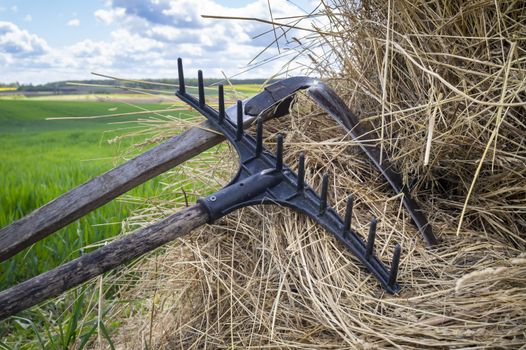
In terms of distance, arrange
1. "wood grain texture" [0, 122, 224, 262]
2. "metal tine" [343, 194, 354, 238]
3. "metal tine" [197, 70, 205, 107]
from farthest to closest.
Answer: "metal tine" [197, 70, 205, 107]
"wood grain texture" [0, 122, 224, 262]
"metal tine" [343, 194, 354, 238]

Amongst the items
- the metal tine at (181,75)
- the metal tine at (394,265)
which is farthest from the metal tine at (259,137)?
the metal tine at (394,265)

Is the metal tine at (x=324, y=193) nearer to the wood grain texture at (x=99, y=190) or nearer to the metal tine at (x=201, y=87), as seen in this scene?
the wood grain texture at (x=99, y=190)

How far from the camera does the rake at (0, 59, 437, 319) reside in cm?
138

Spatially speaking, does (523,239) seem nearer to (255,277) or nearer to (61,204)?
(255,277)

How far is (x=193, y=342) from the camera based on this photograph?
1.71 m

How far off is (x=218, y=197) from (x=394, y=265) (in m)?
0.59

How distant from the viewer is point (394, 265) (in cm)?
151

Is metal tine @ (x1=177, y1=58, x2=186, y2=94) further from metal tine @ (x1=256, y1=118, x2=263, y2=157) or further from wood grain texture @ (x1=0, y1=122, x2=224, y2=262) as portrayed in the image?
metal tine @ (x1=256, y1=118, x2=263, y2=157)

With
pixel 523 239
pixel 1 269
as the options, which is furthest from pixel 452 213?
pixel 1 269

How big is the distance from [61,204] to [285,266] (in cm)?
86

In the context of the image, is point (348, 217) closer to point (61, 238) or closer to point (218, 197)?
point (218, 197)

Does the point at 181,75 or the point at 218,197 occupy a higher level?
the point at 181,75

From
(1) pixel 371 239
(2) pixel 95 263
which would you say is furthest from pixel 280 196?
(2) pixel 95 263

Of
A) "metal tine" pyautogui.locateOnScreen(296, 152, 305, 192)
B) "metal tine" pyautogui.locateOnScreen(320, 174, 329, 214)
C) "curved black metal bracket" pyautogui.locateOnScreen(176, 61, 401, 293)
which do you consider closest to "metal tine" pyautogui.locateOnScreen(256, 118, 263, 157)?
"curved black metal bracket" pyautogui.locateOnScreen(176, 61, 401, 293)
